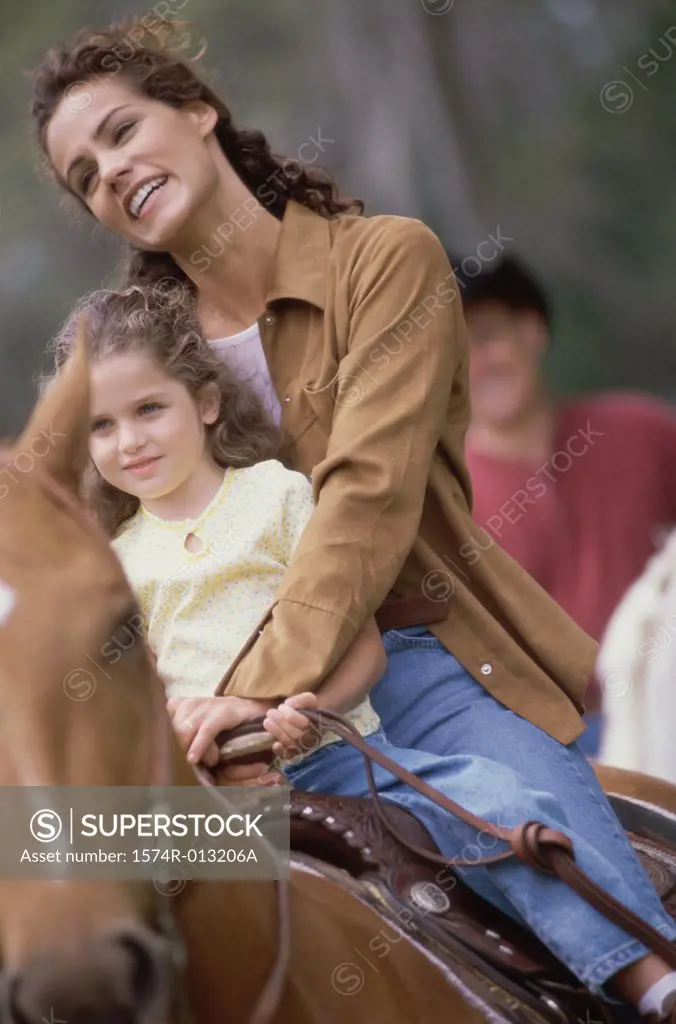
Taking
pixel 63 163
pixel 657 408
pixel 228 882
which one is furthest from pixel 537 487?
pixel 228 882

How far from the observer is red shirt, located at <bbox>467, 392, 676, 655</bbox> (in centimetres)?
278

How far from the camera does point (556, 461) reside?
2846 mm

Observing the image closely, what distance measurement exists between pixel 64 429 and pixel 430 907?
55 centimetres

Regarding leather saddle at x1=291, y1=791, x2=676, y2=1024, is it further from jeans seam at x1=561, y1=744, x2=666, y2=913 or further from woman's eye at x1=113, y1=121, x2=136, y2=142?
woman's eye at x1=113, y1=121, x2=136, y2=142

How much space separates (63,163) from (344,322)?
0.41m

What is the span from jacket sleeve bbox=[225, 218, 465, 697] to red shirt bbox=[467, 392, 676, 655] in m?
1.15

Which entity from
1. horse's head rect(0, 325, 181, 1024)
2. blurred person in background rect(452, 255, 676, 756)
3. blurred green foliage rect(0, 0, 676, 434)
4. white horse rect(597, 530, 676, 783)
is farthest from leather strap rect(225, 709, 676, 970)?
blurred green foliage rect(0, 0, 676, 434)

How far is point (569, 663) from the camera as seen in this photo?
5.33 feet

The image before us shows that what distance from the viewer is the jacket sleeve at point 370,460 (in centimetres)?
141

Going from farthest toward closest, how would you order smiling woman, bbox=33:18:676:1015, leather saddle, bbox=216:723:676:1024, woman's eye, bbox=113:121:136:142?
woman's eye, bbox=113:121:136:142 → smiling woman, bbox=33:18:676:1015 → leather saddle, bbox=216:723:676:1024

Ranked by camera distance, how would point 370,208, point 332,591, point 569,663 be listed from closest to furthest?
point 332,591, point 569,663, point 370,208

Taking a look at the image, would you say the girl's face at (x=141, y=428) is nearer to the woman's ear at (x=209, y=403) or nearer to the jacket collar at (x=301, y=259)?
the woman's ear at (x=209, y=403)

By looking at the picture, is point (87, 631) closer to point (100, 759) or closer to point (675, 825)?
point (100, 759)

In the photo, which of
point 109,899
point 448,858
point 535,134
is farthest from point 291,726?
point 535,134
